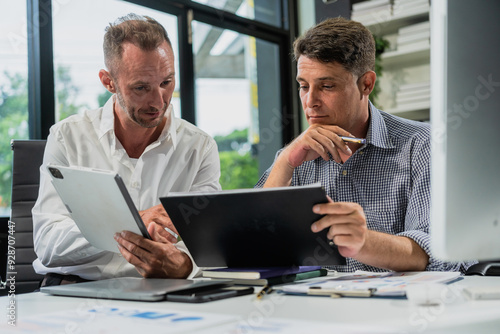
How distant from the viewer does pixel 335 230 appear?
3.61 ft

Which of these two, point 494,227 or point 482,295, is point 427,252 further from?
point 494,227

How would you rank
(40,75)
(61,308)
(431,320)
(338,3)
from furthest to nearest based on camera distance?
(338,3), (40,75), (61,308), (431,320)

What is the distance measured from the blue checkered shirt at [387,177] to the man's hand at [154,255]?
494 mm

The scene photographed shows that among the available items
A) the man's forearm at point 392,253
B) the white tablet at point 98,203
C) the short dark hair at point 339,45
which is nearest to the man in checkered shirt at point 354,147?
the short dark hair at point 339,45

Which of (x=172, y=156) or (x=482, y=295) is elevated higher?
(x=172, y=156)

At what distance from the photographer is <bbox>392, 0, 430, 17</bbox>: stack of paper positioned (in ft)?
12.1

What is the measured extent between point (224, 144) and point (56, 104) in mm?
1481

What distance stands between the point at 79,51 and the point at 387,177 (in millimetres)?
2157

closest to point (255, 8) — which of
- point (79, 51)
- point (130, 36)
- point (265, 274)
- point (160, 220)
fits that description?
point (79, 51)

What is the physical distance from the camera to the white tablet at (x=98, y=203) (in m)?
1.18

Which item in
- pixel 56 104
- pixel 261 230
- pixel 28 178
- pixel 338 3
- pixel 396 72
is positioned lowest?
pixel 261 230

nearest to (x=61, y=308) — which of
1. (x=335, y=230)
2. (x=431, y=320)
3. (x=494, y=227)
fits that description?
(x=335, y=230)

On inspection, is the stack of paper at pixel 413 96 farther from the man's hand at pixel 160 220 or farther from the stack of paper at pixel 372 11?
the man's hand at pixel 160 220

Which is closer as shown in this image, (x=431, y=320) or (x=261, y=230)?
(x=431, y=320)
